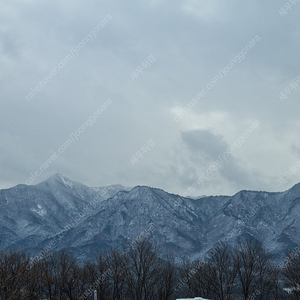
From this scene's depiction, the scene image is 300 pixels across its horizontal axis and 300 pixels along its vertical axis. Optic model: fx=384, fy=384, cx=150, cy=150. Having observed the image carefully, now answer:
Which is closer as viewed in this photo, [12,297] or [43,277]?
[12,297]

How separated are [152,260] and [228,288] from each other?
15.1 metres

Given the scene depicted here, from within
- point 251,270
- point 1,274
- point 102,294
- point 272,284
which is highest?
point 1,274

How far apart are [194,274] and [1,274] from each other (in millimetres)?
48873

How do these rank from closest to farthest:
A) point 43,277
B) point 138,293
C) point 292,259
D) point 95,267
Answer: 1. point 43,277
2. point 292,259
3. point 138,293
4. point 95,267

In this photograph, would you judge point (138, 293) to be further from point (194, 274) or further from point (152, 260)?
point (194, 274)

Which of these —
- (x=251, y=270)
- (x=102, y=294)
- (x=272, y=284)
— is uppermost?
(x=102, y=294)

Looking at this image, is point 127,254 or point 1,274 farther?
point 127,254

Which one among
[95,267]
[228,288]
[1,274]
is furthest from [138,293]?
[1,274]

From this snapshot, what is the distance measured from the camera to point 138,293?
70625mm

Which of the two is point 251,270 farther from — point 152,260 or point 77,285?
point 77,285

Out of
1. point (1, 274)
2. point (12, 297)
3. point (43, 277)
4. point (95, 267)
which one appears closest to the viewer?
point (12, 297)

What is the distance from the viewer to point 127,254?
77.8 metres

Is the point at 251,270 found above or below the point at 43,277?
below

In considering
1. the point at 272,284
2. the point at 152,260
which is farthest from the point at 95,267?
the point at 272,284
